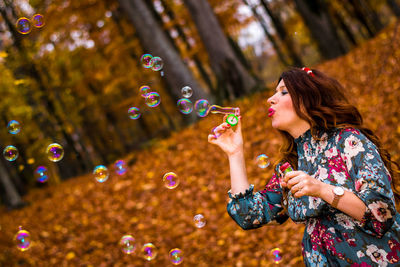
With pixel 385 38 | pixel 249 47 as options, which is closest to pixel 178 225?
pixel 385 38

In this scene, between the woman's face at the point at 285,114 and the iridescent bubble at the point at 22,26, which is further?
the iridescent bubble at the point at 22,26

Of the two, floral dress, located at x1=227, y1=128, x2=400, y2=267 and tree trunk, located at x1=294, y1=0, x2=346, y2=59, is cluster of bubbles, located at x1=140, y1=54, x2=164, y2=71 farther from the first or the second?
tree trunk, located at x1=294, y1=0, x2=346, y2=59

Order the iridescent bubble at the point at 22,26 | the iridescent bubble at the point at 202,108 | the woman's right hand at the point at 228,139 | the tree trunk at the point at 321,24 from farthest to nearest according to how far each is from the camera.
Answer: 1. the tree trunk at the point at 321,24
2. the iridescent bubble at the point at 22,26
3. the iridescent bubble at the point at 202,108
4. the woman's right hand at the point at 228,139

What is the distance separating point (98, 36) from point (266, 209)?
542 inches

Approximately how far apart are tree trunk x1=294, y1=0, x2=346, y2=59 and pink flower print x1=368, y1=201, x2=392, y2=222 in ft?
39.0

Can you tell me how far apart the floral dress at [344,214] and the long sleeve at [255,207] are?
0.71 feet

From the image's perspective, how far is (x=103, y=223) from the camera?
7.09m

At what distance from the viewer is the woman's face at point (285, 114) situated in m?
2.15

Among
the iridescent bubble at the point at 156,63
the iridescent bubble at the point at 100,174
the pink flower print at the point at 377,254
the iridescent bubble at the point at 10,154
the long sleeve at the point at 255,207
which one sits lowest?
the pink flower print at the point at 377,254

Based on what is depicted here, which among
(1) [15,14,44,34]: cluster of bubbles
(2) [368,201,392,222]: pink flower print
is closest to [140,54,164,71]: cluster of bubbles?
(1) [15,14,44,34]: cluster of bubbles

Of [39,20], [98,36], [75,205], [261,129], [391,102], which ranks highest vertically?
[98,36]

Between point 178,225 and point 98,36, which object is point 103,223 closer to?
point 178,225

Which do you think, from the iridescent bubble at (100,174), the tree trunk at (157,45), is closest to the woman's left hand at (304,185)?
the iridescent bubble at (100,174)

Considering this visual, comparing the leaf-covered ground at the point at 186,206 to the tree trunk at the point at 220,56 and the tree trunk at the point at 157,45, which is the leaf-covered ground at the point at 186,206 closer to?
the tree trunk at the point at 220,56
